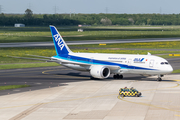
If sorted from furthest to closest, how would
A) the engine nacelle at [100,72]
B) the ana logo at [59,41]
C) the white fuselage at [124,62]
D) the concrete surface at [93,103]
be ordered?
the ana logo at [59,41] → the engine nacelle at [100,72] → the white fuselage at [124,62] → the concrete surface at [93,103]

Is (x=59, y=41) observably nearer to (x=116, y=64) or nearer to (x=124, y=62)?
(x=116, y=64)

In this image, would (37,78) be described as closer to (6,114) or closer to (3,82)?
(3,82)

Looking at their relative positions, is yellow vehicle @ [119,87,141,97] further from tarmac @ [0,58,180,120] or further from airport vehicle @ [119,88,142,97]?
tarmac @ [0,58,180,120]

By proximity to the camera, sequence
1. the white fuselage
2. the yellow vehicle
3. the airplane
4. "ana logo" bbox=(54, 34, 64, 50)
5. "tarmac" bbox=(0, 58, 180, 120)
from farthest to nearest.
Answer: "ana logo" bbox=(54, 34, 64, 50), the airplane, the white fuselage, the yellow vehicle, "tarmac" bbox=(0, 58, 180, 120)

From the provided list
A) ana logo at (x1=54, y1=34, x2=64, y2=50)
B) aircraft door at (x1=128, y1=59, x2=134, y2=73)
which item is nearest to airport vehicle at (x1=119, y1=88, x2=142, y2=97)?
aircraft door at (x1=128, y1=59, x2=134, y2=73)

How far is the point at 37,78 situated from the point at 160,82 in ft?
78.3

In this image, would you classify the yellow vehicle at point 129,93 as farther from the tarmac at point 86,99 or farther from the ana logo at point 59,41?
the ana logo at point 59,41

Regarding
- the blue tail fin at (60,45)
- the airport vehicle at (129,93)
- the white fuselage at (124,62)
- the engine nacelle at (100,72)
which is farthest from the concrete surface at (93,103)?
the blue tail fin at (60,45)

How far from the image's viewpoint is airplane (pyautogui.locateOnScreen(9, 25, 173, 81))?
5662 cm

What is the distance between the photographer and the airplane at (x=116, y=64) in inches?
2229

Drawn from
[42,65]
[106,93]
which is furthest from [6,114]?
[42,65]

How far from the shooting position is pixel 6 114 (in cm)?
3559

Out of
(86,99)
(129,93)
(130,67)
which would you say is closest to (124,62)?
(130,67)

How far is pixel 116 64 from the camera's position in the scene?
6016cm
